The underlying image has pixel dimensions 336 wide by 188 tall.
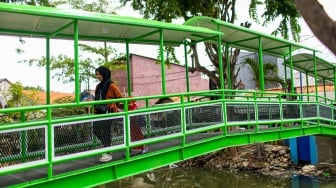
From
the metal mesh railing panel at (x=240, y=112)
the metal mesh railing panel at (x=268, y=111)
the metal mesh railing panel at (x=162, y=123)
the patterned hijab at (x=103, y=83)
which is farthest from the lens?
the metal mesh railing panel at (x=268, y=111)

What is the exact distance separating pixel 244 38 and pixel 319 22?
931 cm

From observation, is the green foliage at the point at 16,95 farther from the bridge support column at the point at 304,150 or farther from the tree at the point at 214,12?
the bridge support column at the point at 304,150

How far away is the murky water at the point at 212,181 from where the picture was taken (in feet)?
45.5

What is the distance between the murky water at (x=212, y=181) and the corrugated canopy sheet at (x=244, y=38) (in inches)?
193

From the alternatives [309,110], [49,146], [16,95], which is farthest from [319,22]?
[16,95]

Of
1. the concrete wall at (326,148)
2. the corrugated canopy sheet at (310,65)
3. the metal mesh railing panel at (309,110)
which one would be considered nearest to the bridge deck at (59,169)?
the metal mesh railing panel at (309,110)

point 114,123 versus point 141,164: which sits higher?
point 114,123

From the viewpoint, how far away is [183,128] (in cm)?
740

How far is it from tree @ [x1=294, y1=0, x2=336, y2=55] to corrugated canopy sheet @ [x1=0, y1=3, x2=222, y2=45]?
4.56m

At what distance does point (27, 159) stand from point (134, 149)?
231 centimetres

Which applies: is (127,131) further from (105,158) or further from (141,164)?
(141,164)

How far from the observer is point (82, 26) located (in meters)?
7.59

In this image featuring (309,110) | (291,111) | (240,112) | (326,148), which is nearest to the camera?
(240,112)

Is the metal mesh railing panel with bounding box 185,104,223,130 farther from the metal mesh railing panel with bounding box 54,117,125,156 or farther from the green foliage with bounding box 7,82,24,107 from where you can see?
the green foliage with bounding box 7,82,24,107
